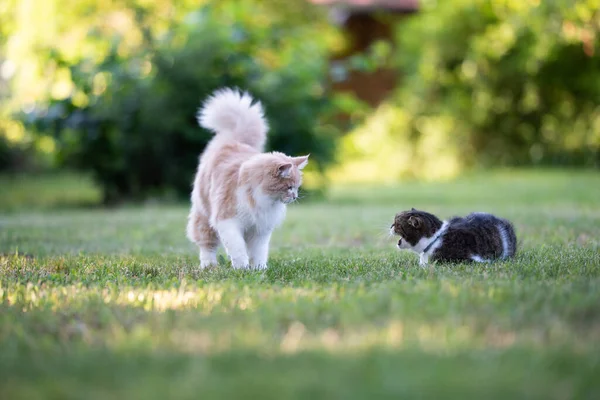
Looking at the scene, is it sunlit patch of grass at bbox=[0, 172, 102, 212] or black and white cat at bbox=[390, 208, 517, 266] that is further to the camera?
sunlit patch of grass at bbox=[0, 172, 102, 212]

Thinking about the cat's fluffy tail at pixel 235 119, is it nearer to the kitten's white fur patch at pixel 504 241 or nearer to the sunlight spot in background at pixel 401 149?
the kitten's white fur patch at pixel 504 241

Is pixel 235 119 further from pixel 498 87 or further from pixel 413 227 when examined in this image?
pixel 498 87

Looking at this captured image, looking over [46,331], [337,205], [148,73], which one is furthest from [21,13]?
[46,331]

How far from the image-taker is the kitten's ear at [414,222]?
5.36m

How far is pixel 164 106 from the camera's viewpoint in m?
13.1

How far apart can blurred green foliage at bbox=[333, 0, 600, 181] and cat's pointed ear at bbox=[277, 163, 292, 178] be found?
46.9 feet

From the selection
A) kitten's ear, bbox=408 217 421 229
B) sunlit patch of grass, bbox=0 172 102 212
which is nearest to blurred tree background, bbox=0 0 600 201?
sunlit patch of grass, bbox=0 172 102 212

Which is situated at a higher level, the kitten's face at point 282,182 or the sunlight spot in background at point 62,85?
the sunlight spot in background at point 62,85

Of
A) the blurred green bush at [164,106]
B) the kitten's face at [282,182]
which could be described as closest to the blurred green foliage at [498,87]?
the blurred green bush at [164,106]

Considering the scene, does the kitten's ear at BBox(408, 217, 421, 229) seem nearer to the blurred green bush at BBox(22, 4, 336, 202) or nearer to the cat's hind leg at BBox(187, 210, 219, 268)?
the cat's hind leg at BBox(187, 210, 219, 268)

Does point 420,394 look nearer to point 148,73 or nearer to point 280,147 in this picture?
point 280,147

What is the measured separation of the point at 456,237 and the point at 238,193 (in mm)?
1568

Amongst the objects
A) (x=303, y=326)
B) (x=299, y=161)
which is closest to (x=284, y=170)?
(x=299, y=161)

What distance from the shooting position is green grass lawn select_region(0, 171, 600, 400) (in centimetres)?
248
